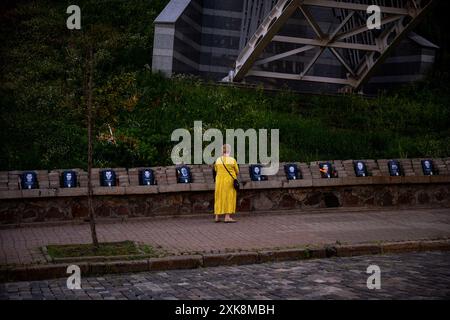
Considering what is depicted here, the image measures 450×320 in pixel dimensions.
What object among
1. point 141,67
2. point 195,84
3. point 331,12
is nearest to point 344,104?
point 195,84

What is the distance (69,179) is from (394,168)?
7.50 meters

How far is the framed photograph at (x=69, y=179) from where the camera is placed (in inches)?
479

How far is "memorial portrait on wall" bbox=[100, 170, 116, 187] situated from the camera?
12375mm

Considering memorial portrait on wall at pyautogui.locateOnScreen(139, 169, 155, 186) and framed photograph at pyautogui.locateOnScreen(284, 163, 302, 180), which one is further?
framed photograph at pyautogui.locateOnScreen(284, 163, 302, 180)

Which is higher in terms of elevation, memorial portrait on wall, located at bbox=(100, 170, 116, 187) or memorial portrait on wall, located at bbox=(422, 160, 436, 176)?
memorial portrait on wall, located at bbox=(422, 160, 436, 176)

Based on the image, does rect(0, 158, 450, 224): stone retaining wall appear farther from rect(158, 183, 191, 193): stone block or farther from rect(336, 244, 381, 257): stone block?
rect(336, 244, 381, 257): stone block

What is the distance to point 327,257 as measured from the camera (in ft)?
31.7

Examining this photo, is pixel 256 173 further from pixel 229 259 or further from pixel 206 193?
pixel 229 259

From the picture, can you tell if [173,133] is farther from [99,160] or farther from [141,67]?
[141,67]

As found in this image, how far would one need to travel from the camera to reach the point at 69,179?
12227 millimetres

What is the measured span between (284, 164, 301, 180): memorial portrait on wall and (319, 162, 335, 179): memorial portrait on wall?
22.4 inches

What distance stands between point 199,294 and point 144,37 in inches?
654

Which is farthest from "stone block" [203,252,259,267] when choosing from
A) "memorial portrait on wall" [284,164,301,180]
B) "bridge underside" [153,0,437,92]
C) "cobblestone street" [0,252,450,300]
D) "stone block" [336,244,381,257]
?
"bridge underside" [153,0,437,92]

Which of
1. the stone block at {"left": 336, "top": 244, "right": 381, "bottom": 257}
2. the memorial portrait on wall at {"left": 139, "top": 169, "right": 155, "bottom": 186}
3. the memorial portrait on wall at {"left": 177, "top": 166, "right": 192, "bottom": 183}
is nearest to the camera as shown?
the stone block at {"left": 336, "top": 244, "right": 381, "bottom": 257}
